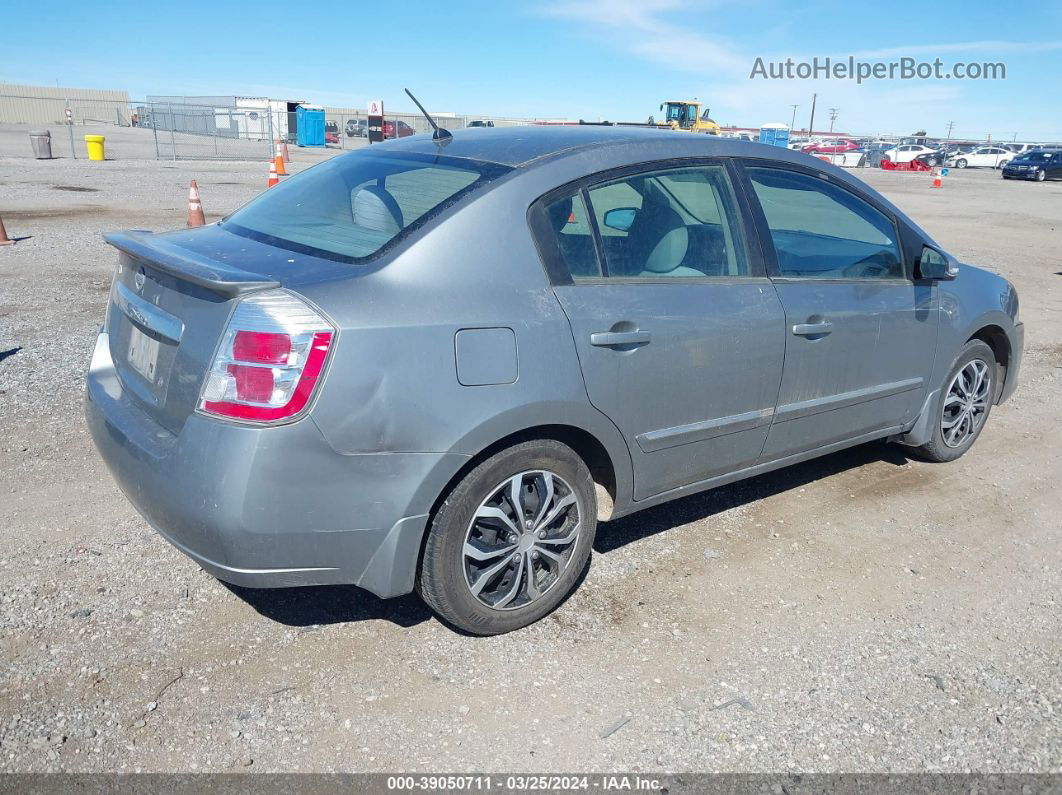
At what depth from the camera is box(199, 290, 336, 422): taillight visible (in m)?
2.49

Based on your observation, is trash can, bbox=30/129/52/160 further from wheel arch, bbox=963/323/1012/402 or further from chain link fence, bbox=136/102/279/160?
wheel arch, bbox=963/323/1012/402

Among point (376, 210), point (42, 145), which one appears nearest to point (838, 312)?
point (376, 210)

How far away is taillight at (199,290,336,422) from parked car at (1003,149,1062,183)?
46410 mm

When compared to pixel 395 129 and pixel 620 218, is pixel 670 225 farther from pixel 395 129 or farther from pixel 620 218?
pixel 395 129

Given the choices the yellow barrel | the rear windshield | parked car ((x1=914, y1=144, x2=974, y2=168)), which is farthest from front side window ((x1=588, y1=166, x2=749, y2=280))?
parked car ((x1=914, y1=144, x2=974, y2=168))

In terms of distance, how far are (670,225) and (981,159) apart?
61486mm

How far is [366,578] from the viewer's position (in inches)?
109

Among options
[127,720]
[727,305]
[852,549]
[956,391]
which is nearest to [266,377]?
[127,720]

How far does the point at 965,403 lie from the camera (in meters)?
4.89

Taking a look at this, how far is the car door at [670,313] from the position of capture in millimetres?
3076

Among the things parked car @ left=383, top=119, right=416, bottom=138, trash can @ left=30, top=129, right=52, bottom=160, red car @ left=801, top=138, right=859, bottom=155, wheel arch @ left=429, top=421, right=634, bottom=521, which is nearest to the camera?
wheel arch @ left=429, top=421, right=634, bottom=521

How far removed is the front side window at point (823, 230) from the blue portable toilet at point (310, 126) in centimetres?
4527

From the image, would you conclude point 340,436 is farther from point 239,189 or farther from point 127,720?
point 239,189

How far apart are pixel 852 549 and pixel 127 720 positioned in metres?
2.99
